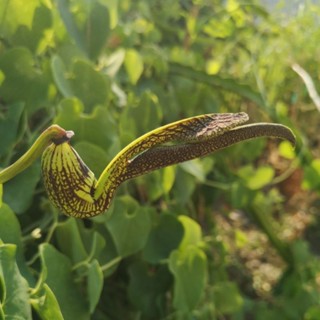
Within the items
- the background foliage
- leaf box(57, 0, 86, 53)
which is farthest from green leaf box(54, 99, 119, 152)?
leaf box(57, 0, 86, 53)

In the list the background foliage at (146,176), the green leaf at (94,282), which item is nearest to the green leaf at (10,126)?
the background foliage at (146,176)

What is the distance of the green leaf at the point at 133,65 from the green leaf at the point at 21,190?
193 mm

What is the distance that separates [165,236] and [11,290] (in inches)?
8.3

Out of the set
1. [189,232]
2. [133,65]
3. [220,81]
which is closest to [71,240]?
[189,232]

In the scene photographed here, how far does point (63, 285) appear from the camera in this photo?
38 centimetres

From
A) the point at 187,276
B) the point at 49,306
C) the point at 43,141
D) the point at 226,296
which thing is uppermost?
the point at 43,141

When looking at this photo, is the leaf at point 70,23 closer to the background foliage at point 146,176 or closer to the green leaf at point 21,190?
the background foliage at point 146,176

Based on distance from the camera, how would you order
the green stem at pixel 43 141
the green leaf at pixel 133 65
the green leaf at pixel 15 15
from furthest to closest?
the green leaf at pixel 133 65, the green leaf at pixel 15 15, the green stem at pixel 43 141

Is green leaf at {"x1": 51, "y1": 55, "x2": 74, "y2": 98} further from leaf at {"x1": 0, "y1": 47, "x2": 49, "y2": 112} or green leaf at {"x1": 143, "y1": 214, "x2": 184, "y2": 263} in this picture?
green leaf at {"x1": 143, "y1": 214, "x2": 184, "y2": 263}

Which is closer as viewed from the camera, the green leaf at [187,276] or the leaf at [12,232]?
the leaf at [12,232]

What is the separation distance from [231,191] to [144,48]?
7.3 inches

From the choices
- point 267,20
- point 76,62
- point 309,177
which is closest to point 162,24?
point 267,20

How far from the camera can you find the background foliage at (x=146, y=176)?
1.32ft

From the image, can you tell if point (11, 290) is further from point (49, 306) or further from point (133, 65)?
point (133, 65)
